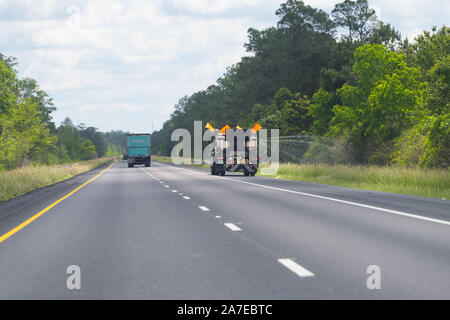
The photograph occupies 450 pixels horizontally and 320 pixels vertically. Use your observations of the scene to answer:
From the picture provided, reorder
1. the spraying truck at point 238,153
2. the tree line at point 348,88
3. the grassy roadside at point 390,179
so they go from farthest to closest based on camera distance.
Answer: the spraying truck at point 238,153, the tree line at point 348,88, the grassy roadside at point 390,179

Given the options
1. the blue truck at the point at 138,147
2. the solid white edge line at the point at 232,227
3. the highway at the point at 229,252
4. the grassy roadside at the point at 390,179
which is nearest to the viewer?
the highway at the point at 229,252

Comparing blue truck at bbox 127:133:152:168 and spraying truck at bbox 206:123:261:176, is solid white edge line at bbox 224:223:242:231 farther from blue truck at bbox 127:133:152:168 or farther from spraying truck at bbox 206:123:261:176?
blue truck at bbox 127:133:152:168

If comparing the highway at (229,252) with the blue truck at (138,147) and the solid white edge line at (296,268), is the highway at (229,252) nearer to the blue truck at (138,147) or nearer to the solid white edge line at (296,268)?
the solid white edge line at (296,268)

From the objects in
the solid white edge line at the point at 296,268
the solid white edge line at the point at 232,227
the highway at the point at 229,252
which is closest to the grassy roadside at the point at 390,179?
the highway at the point at 229,252

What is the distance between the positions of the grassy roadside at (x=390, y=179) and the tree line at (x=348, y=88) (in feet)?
5.29

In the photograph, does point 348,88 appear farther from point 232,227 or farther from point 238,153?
point 232,227

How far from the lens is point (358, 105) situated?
40.7 metres

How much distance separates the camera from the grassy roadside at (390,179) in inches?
809

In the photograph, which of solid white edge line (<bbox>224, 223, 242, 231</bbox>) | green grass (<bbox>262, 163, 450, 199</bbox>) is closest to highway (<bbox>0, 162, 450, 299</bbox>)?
solid white edge line (<bbox>224, 223, 242, 231</bbox>)

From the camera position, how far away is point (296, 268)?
7062 mm

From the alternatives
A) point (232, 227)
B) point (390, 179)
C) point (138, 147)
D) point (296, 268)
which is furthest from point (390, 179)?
point (138, 147)
